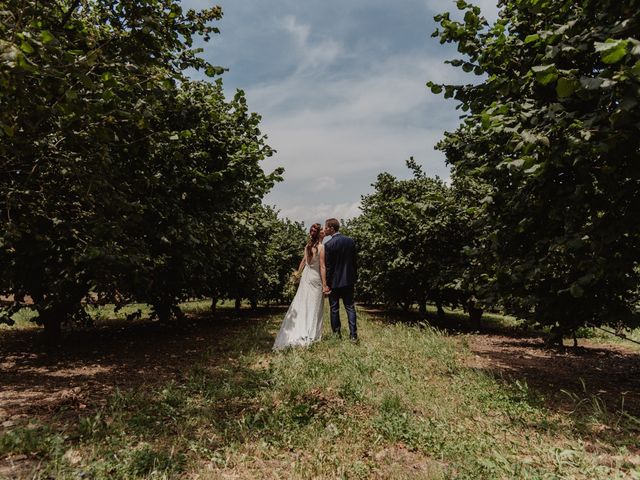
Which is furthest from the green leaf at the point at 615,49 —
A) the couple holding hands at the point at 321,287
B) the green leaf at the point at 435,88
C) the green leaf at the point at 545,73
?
the couple holding hands at the point at 321,287

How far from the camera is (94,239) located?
267 inches

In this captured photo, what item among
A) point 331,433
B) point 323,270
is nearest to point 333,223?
point 323,270

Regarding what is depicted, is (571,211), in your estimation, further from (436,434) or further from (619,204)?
(436,434)

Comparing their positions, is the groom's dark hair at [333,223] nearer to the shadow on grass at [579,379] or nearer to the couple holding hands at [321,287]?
the couple holding hands at [321,287]

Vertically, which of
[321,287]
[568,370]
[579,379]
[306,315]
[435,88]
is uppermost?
[435,88]

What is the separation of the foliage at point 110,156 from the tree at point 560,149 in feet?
13.9

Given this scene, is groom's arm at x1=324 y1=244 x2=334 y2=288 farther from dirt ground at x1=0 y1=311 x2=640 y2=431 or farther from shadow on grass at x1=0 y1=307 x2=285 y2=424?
dirt ground at x1=0 y1=311 x2=640 y2=431

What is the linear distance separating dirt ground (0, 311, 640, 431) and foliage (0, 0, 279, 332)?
1.24 m

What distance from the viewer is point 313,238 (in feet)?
32.3

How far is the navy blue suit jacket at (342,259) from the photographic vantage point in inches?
370

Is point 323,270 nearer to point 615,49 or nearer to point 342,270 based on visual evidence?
point 342,270

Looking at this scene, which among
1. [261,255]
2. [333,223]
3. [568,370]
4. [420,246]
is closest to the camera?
[568,370]

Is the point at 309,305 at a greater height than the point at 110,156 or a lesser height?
lesser

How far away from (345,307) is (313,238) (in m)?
1.94
